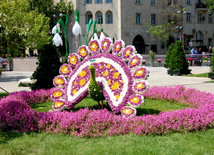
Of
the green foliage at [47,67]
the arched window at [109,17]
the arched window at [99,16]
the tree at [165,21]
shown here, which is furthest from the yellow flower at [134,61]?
the arched window at [99,16]

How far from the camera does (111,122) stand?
243 inches

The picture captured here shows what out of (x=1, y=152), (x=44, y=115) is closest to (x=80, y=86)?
(x=44, y=115)

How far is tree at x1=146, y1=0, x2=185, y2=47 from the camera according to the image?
42.6 m

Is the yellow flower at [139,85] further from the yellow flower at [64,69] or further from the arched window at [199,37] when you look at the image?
the arched window at [199,37]

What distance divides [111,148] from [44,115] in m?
2.13

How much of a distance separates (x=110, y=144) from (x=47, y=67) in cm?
708

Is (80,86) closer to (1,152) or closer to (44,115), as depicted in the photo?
(44,115)

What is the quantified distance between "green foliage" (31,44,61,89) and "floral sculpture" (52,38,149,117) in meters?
3.35

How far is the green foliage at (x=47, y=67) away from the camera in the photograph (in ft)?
38.4

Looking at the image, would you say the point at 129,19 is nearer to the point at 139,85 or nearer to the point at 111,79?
the point at 111,79

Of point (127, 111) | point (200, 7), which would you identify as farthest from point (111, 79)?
point (200, 7)

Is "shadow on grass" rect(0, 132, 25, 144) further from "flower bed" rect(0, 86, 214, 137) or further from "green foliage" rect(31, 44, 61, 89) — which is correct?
"green foliage" rect(31, 44, 61, 89)

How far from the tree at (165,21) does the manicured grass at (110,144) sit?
3762cm

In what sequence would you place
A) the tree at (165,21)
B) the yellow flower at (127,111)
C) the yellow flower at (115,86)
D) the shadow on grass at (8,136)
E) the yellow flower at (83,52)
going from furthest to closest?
the tree at (165,21) < the yellow flower at (83,52) < the yellow flower at (115,86) < the yellow flower at (127,111) < the shadow on grass at (8,136)
